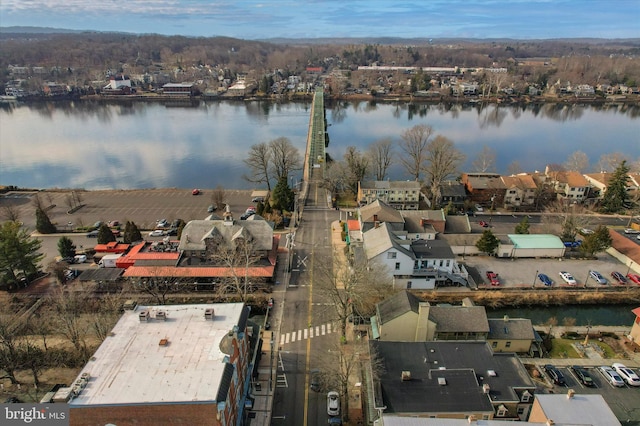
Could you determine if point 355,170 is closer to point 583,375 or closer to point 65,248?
point 65,248

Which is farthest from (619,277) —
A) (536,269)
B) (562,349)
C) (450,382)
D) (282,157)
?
(282,157)

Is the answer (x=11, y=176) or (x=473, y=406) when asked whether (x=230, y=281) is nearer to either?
(x=473, y=406)

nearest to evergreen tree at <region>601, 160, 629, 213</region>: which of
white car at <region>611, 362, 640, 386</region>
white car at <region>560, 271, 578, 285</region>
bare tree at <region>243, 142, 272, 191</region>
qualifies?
white car at <region>560, 271, 578, 285</region>

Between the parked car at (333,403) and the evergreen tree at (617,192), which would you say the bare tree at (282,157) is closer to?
the parked car at (333,403)

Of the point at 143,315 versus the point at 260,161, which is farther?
the point at 260,161

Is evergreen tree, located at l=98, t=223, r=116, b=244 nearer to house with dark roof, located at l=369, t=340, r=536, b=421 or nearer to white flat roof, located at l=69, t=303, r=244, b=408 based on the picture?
white flat roof, located at l=69, t=303, r=244, b=408

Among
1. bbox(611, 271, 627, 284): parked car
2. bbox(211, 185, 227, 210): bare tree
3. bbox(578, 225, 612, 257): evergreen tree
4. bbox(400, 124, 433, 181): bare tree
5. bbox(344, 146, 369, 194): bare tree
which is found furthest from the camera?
bbox(400, 124, 433, 181): bare tree
